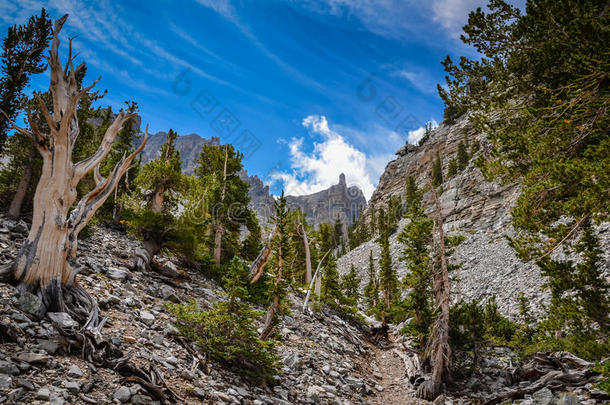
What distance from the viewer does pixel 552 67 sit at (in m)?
8.50

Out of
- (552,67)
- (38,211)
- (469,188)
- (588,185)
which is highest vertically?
(469,188)

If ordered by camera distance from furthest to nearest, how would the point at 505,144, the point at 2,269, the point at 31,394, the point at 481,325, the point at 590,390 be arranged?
the point at 481,325 → the point at 505,144 → the point at 590,390 → the point at 2,269 → the point at 31,394

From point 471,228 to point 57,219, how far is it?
64.1 metres

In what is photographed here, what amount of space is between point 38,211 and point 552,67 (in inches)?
534

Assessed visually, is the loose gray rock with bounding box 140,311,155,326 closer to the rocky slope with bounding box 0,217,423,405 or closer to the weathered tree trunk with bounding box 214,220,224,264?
the rocky slope with bounding box 0,217,423,405

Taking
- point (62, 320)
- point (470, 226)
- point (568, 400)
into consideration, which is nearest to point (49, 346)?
point (62, 320)

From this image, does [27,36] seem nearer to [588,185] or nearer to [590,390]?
[588,185]

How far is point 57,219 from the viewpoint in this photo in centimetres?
657

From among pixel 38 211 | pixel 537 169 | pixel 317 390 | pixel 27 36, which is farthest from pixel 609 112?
pixel 27 36

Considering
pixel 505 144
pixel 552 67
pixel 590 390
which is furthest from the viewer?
pixel 505 144

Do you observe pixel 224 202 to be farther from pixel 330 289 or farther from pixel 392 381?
pixel 392 381

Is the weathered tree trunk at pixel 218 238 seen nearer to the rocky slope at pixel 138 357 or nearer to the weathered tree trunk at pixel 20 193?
the rocky slope at pixel 138 357

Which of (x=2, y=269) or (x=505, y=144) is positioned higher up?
(x=505, y=144)

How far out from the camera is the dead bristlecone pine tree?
5.85m
